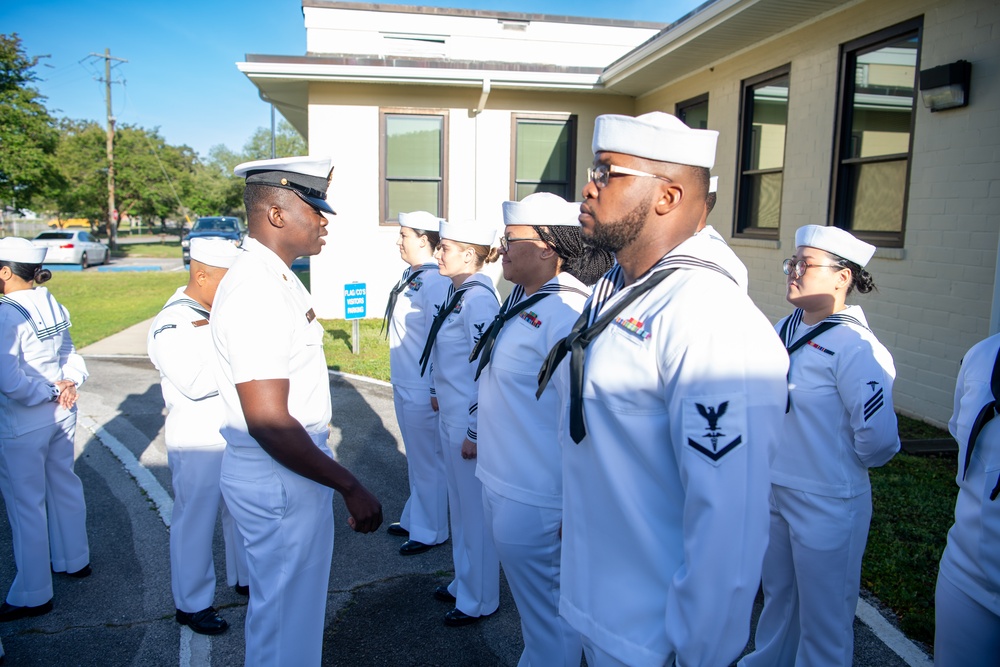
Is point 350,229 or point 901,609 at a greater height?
point 350,229

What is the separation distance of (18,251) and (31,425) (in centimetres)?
103

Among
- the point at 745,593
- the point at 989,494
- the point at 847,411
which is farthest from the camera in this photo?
the point at 847,411

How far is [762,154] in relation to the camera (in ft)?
32.2

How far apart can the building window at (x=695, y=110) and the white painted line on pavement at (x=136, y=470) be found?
936 cm

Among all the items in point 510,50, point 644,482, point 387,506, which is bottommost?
point 387,506

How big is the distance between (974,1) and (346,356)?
892 cm

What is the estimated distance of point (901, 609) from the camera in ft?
12.5

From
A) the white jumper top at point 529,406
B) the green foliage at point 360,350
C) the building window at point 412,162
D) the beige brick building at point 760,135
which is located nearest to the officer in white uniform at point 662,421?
the white jumper top at point 529,406

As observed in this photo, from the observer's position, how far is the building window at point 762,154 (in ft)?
31.0

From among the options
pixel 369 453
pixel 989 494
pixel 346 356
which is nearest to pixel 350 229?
pixel 346 356

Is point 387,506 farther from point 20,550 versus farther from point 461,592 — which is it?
point 20,550

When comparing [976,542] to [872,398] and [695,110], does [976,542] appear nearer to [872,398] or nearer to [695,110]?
[872,398]

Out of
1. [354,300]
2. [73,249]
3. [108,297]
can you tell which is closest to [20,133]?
[73,249]

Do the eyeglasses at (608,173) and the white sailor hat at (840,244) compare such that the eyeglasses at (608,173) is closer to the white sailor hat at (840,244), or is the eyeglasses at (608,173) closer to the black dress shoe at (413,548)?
the white sailor hat at (840,244)
